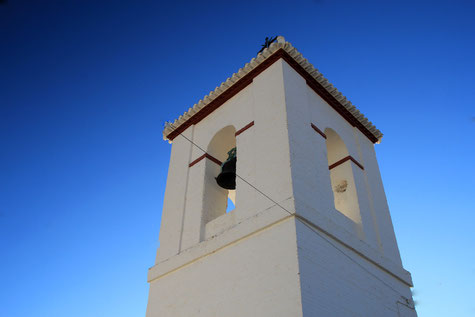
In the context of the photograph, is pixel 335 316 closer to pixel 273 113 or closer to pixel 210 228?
pixel 210 228

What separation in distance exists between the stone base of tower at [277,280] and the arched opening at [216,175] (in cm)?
97

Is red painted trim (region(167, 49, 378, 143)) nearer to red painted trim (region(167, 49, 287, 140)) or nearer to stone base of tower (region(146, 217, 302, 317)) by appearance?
red painted trim (region(167, 49, 287, 140))

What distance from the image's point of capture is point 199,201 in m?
8.01

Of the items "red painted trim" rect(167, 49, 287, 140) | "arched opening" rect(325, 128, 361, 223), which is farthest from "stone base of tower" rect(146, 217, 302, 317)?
"red painted trim" rect(167, 49, 287, 140)

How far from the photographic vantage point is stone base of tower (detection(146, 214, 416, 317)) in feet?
18.5

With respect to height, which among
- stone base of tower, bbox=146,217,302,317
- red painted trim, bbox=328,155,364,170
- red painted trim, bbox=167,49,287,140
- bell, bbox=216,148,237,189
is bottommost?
stone base of tower, bbox=146,217,302,317

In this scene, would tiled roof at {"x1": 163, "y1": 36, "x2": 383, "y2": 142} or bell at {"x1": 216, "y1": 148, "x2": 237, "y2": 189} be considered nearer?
bell at {"x1": 216, "y1": 148, "x2": 237, "y2": 189}

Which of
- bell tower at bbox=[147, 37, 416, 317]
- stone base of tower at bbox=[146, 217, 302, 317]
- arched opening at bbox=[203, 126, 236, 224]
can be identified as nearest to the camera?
stone base of tower at bbox=[146, 217, 302, 317]

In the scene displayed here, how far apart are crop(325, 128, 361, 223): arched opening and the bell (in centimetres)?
199

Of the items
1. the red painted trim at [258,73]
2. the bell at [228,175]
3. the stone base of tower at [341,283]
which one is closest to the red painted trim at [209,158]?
the bell at [228,175]

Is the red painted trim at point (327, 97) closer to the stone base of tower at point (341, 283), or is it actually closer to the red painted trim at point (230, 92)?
the red painted trim at point (230, 92)

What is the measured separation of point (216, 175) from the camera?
8.62m

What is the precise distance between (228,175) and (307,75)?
267 centimetres

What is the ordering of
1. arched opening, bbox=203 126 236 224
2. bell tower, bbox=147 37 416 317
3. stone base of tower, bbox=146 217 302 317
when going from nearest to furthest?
1. stone base of tower, bbox=146 217 302 317
2. bell tower, bbox=147 37 416 317
3. arched opening, bbox=203 126 236 224
